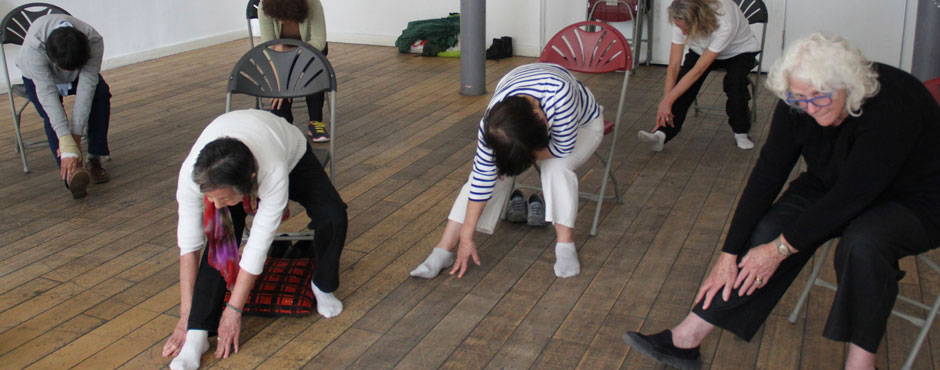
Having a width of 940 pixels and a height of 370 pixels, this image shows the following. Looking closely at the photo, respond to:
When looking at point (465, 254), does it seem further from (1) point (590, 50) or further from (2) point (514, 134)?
(1) point (590, 50)

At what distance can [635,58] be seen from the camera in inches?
257

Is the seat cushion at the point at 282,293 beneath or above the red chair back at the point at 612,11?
beneath

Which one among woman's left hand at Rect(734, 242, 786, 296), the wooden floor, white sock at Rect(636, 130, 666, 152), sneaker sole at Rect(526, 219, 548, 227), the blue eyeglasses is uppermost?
the blue eyeglasses

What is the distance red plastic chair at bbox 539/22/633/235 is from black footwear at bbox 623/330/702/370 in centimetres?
98

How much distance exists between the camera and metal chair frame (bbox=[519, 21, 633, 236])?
3.33 meters

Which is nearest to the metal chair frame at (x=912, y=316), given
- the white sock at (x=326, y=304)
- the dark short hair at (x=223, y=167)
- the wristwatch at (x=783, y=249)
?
the wristwatch at (x=783, y=249)

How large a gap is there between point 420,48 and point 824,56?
5.87 metres

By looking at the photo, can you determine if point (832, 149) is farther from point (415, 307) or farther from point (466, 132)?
point (466, 132)

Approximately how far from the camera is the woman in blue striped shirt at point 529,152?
2.39 m

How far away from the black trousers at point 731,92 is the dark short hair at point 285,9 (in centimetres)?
222

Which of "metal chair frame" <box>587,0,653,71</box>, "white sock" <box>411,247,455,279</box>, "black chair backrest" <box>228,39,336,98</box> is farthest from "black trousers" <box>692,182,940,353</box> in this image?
"metal chair frame" <box>587,0,653,71</box>

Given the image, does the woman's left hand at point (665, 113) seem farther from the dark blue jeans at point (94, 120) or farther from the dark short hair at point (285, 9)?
the dark blue jeans at point (94, 120)

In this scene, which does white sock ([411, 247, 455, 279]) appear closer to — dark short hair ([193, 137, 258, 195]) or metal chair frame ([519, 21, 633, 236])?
metal chair frame ([519, 21, 633, 236])

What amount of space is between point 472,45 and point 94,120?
270 cm
